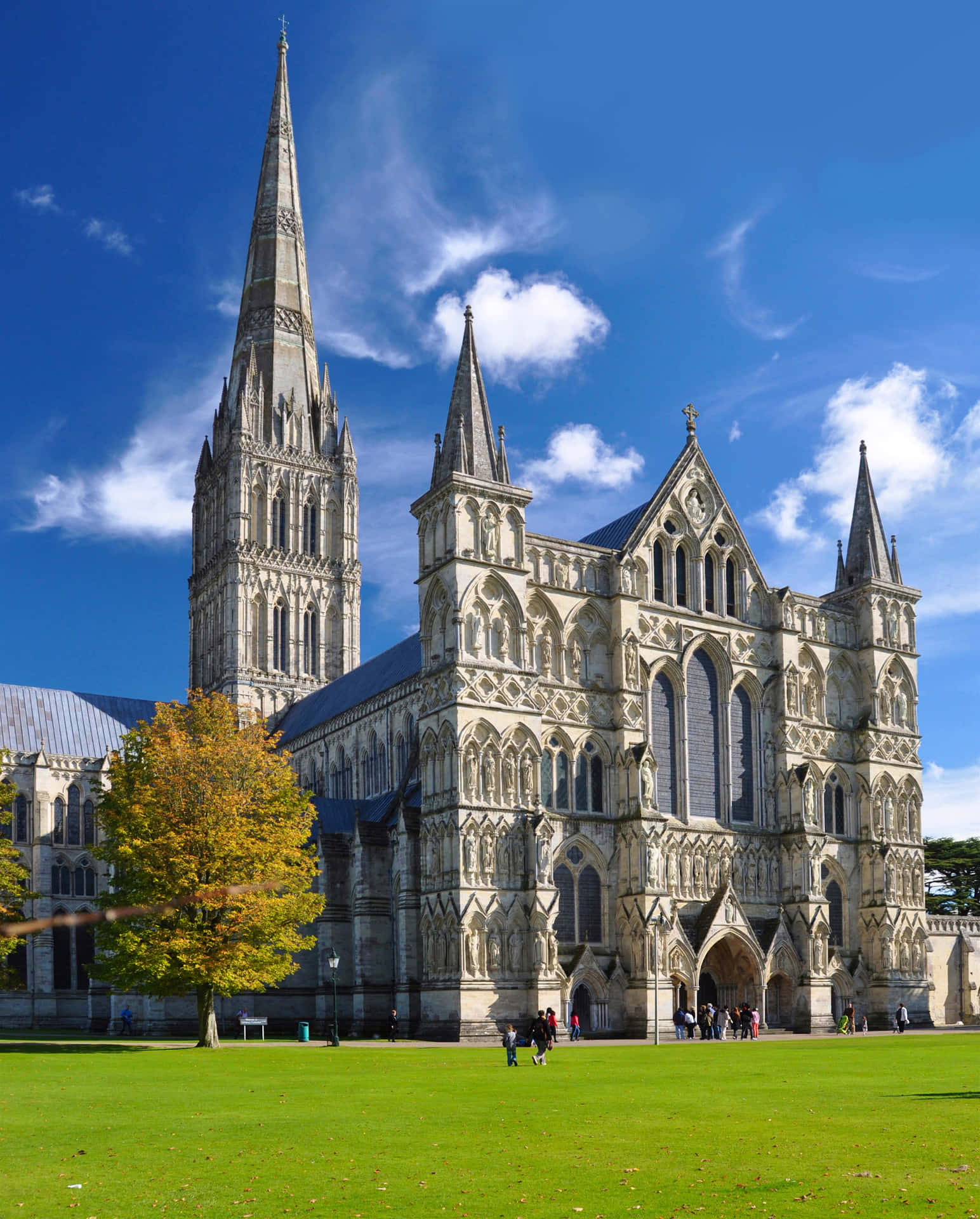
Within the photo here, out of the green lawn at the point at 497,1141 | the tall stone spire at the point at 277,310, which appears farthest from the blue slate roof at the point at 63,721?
the green lawn at the point at 497,1141

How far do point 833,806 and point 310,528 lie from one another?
40200mm

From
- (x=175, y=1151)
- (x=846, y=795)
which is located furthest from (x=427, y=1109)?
(x=846, y=795)

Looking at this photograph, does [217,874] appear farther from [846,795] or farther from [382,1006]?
[846,795]

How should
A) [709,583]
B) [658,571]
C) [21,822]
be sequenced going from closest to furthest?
1. [658,571]
2. [709,583]
3. [21,822]

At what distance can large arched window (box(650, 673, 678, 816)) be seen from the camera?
52.1 m

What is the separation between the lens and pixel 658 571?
54.5 meters

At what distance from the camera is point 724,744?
177 ft

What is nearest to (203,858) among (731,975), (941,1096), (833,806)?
(731,975)

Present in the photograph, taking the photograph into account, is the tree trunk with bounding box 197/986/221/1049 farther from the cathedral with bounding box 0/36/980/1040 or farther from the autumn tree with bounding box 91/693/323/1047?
the cathedral with bounding box 0/36/980/1040

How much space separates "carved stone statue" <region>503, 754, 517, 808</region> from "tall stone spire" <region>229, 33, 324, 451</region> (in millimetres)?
41659

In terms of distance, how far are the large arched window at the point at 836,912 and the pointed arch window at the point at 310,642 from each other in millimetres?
36788

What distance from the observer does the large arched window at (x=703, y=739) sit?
53094 millimetres

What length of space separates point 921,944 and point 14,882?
3723cm

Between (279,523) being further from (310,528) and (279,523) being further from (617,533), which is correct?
(617,533)
